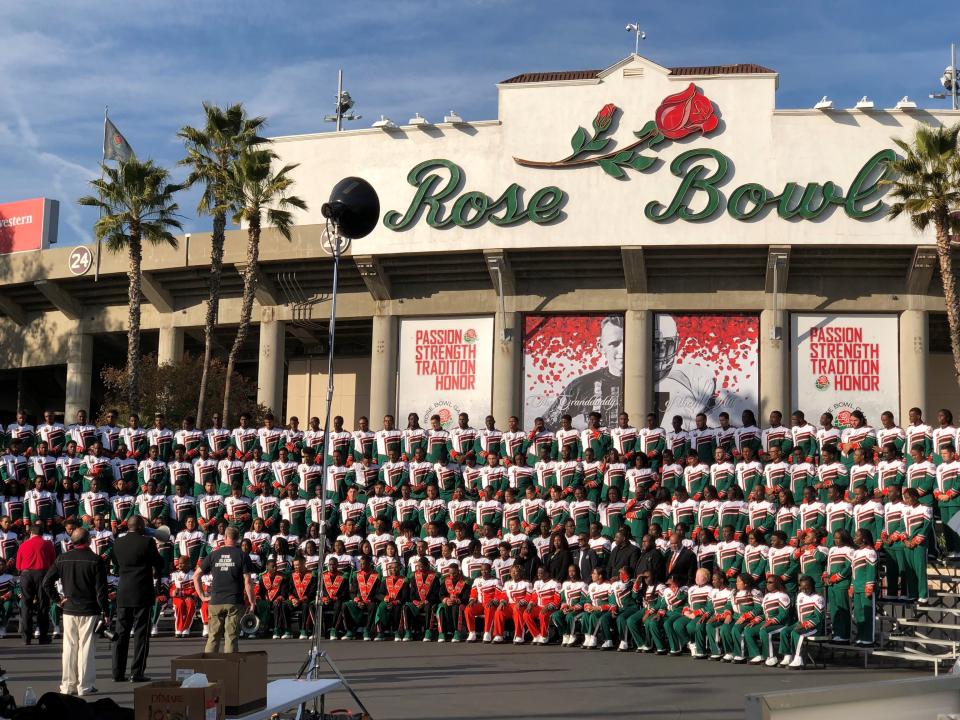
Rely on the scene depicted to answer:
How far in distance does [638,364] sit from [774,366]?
3.93m

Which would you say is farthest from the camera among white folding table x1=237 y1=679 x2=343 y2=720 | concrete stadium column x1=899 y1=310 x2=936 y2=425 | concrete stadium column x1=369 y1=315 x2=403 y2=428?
concrete stadium column x1=369 y1=315 x2=403 y2=428

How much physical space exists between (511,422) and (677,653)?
7108 mm

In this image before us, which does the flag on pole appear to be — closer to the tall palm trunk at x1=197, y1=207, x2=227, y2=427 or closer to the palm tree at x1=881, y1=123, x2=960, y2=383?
the tall palm trunk at x1=197, y1=207, x2=227, y2=427

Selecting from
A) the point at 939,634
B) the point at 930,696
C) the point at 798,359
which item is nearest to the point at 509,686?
the point at 939,634

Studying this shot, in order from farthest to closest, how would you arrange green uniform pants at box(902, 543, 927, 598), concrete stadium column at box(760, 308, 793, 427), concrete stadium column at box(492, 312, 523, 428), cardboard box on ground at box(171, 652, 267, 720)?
1. concrete stadium column at box(492, 312, 523, 428)
2. concrete stadium column at box(760, 308, 793, 427)
3. green uniform pants at box(902, 543, 927, 598)
4. cardboard box on ground at box(171, 652, 267, 720)

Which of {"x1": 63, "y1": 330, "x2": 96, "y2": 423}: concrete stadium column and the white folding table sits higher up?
{"x1": 63, "y1": 330, "x2": 96, "y2": 423}: concrete stadium column

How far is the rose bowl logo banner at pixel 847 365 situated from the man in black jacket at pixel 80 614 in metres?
24.4

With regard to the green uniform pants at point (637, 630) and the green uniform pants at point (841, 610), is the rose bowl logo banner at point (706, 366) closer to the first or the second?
the green uniform pants at point (637, 630)

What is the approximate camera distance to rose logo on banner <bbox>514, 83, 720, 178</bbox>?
1367 inches

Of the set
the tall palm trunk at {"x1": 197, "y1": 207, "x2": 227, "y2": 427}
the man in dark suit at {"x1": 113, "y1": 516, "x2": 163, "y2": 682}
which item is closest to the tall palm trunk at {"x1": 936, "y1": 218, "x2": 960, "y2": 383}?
Result: the tall palm trunk at {"x1": 197, "y1": 207, "x2": 227, "y2": 427}

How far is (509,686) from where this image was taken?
1489cm

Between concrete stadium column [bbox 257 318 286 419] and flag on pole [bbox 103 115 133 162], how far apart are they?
26.6 ft

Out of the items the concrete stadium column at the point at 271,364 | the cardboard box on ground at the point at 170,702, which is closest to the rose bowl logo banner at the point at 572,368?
the concrete stadium column at the point at 271,364

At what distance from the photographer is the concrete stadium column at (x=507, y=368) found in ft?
118
